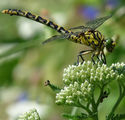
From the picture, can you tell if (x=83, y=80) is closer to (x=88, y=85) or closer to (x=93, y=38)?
(x=88, y=85)

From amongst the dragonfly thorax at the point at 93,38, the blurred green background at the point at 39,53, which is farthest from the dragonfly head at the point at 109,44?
the blurred green background at the point at 39,53

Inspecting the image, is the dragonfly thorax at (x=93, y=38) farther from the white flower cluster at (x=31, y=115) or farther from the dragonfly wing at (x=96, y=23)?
the white flower cluster at (x=31, y=115)

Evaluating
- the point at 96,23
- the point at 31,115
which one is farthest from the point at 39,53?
the point at 31,115

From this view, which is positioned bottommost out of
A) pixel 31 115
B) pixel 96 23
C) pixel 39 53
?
pixel 31 115

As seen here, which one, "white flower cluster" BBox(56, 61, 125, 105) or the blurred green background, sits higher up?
the blurred green background

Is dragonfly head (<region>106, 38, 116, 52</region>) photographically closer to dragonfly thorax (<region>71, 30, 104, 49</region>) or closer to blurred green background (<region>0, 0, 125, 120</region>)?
dragonfly thorax (<region>71, 30, 104, 49</region>)

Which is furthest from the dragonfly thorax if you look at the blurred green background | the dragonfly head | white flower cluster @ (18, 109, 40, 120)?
the blurred green background
